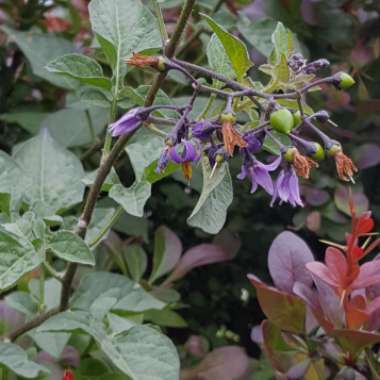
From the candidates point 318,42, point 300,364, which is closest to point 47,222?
point 300,364

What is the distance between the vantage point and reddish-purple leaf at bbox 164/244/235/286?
1.09 m

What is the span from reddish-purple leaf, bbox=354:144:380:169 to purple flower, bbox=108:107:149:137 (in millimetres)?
526

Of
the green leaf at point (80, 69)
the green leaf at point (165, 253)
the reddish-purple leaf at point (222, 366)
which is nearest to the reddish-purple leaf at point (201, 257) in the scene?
the green leaf at point (165, 253)

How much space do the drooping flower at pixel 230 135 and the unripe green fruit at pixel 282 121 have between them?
1.3 inches

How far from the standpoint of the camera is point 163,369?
75 centimetres

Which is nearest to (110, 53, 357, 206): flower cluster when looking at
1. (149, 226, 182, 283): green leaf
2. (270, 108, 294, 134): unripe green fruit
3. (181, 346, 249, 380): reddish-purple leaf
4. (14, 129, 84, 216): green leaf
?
(270, 108, 294, 134): unripe green fruit

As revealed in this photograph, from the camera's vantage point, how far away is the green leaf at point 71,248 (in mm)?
A: 707

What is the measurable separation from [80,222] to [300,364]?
254 mm

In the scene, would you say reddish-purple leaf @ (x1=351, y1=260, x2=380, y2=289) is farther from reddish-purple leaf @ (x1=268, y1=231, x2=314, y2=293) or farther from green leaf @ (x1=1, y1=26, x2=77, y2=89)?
green leaf @ (x1=1, y1=26, x2=77, y2=89)

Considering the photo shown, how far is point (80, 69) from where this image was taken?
0.76 m

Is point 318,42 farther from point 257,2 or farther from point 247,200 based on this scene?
point 247,200

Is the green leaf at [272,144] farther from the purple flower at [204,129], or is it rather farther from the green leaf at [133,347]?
the green leaf at [133,347]

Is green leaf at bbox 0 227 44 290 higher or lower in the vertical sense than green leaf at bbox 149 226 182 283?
higher

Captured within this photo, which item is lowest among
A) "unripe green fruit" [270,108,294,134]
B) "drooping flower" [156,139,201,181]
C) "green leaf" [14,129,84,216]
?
"green leaf" [14,129,84,216]
